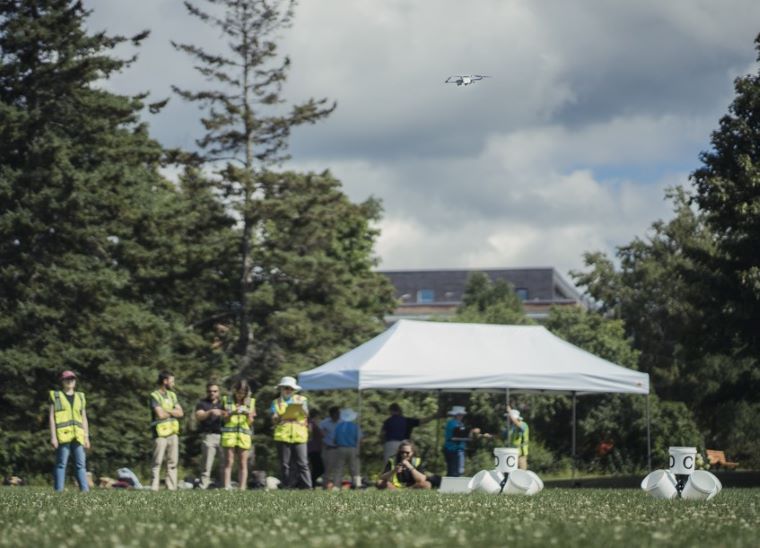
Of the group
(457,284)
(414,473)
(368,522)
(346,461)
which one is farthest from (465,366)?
(457,284)

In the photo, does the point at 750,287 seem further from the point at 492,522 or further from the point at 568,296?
the point at 568,296

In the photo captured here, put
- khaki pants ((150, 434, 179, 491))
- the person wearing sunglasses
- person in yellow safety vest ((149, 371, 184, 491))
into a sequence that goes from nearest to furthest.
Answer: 1. person in yellow safety vest ((149, 371, 184, 491))
2. khaki pants ((150, 434, 179, 491))
3. the person wearing sunglasses

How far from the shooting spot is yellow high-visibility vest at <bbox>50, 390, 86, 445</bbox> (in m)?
19.5

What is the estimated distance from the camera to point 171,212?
4544 centimetres

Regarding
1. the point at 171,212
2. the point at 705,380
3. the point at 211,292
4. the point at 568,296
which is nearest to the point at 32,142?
the point at 171,212

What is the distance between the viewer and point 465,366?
26781mm

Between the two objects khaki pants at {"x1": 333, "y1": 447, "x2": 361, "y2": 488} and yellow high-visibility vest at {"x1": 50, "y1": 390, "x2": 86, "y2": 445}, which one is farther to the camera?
khaki pants at {"x1": 333, "y1": 447, "x2": 361, "y2": 488}

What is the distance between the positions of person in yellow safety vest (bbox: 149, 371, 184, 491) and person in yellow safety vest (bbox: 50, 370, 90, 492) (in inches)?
86.8

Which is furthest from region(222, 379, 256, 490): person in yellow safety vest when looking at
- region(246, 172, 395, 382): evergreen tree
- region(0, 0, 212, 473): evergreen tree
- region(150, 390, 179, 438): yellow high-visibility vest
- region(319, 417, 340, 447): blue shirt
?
region(246, 172, 395, 382): evergreen tree

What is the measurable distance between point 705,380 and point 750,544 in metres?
40.4

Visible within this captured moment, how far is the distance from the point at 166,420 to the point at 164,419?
0.33 feet

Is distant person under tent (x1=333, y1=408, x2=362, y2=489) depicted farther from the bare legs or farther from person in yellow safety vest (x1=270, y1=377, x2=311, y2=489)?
the bare legs

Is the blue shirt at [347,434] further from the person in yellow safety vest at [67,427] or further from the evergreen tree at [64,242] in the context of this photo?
the evergreen tree at [64,242]

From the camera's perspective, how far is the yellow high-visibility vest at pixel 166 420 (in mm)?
22016
